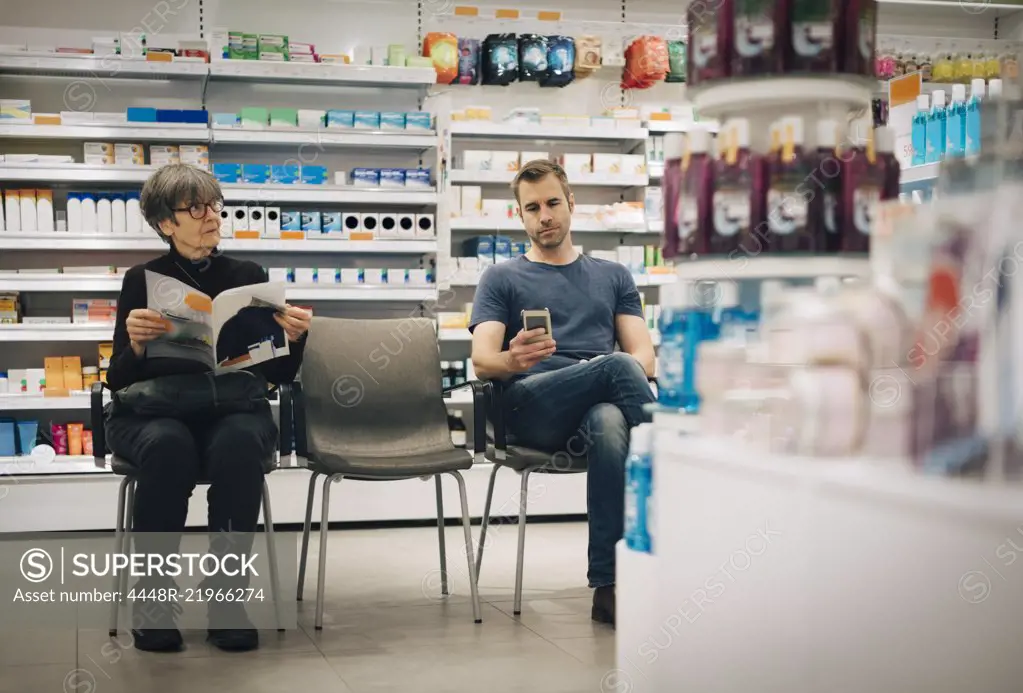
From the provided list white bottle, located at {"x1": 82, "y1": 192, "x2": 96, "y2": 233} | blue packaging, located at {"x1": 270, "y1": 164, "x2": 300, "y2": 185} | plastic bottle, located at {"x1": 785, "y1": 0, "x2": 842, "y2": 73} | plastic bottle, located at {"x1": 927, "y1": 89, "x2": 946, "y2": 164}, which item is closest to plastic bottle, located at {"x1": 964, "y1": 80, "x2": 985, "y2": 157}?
plastic bottle, located at {"x1": 927, "y1": 89, "x2": 946, "y2": 164}

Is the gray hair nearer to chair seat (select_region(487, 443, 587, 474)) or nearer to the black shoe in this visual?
chair seat (select_region(487, 443, 587, 474))

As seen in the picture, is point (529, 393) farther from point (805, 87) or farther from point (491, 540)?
point (805, 87)

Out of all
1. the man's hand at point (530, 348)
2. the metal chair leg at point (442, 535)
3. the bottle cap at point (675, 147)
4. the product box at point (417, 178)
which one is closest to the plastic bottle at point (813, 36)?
the bottle cap at point (675, 147)

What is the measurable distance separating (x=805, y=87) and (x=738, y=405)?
1.74 ft

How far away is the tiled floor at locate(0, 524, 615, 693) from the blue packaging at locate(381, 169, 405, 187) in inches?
83.1

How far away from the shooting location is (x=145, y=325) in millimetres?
3166

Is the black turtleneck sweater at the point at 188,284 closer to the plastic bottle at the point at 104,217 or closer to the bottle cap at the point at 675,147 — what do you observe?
the bottle cap at the point at 675,147

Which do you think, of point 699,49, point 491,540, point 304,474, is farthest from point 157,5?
point 699,49

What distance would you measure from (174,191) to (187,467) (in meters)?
0.82

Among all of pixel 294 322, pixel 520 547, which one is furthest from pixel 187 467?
pixel 520 547

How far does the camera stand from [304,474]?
5289mm

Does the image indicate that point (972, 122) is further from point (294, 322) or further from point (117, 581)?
point (117, 581)

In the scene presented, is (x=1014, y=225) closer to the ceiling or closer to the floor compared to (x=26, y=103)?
closer to the floor

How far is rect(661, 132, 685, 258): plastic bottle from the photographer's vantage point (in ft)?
6.34
